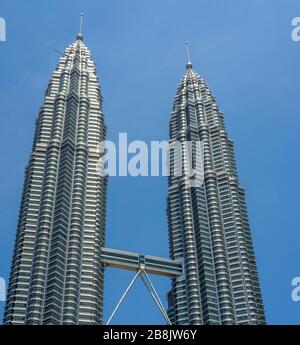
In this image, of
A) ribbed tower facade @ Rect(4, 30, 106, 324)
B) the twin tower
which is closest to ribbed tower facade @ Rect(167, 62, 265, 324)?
the twin tower

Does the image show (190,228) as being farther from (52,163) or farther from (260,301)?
(52,163)

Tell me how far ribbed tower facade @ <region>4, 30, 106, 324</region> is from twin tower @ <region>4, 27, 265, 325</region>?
30 centimetres

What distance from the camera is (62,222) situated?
14438 cm

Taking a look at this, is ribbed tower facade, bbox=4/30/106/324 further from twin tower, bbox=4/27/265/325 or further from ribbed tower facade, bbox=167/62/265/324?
ribbed tower facade, bbox=167/62/265/324

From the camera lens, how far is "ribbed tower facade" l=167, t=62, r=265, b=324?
139875 mm

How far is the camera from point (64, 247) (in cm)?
14038

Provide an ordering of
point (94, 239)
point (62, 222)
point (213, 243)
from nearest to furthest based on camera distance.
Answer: point (62, 222) → point (94, 239) → point (213, 243)

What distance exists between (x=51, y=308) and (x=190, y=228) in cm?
4966

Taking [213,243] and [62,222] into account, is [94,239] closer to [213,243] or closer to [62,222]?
[62,222]

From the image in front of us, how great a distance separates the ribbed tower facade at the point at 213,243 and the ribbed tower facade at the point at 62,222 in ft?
75.8

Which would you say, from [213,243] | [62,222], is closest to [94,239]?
[62,222]

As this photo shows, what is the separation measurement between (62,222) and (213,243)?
42659 mm

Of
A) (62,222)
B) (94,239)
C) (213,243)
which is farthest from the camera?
(213,243)
